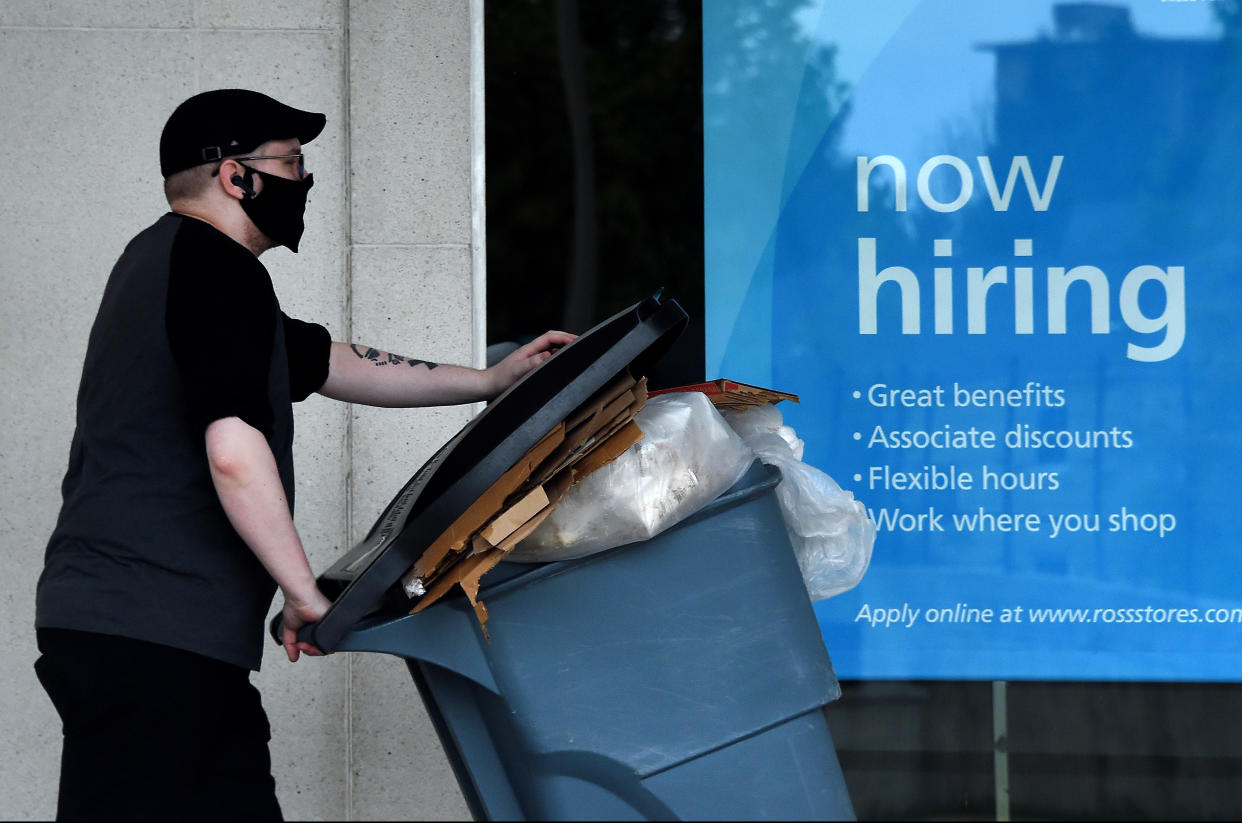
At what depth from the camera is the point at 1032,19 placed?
3.48 metres

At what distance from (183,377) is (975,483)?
7.53 ft

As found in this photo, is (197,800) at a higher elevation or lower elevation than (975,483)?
lower

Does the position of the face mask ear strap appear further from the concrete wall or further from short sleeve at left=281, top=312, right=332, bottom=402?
the concrete wall

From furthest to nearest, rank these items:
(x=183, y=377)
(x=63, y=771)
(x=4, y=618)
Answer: (x=4, y=618), (x=63, y=771), (x=183, y=377)

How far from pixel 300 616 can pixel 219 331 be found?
452 millimetres

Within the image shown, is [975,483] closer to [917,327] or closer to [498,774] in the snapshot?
[917,327]

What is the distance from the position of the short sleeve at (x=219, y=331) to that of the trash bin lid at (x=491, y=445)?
0.31 m

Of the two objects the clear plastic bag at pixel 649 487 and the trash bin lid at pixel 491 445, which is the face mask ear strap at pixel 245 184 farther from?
the clear plastic bag at pixel 649 487

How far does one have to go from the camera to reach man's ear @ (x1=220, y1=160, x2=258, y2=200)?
82.2 inches

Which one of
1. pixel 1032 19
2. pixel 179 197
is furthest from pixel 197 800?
pixel 1032 19

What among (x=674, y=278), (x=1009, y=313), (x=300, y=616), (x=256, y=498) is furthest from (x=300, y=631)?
(x=1009, y=313)

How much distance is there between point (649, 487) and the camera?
185 centimetres

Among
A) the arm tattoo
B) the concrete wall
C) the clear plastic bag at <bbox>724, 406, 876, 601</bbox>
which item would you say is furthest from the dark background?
the clear plastic bag at <bbox>724, 406, 876, 601</bbox>

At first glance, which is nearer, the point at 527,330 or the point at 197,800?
the point at 197,800
